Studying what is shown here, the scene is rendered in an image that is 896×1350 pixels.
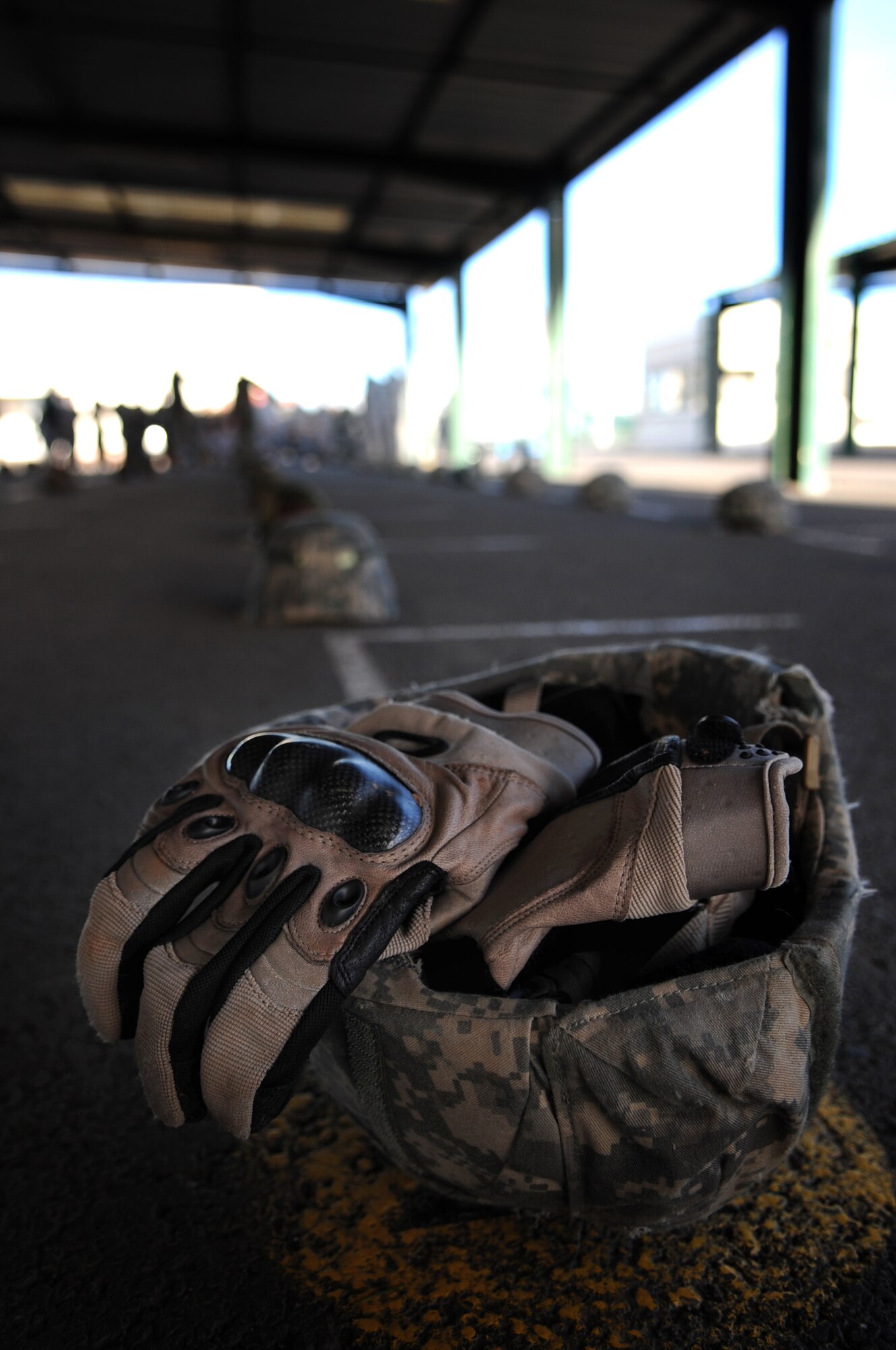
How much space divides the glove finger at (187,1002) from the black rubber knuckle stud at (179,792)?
22 centimetres

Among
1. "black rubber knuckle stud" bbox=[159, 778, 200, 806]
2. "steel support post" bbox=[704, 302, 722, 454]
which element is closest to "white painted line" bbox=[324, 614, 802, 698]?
"black rubber knuckle stud" bbox=[159, 778, 200, 806]

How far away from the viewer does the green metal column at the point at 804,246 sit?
33.6 feet

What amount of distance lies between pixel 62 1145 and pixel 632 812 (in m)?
0.88

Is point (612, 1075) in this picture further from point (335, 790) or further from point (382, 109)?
point (382, 109)

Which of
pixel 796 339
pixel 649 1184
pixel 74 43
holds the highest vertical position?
pixel 74 43

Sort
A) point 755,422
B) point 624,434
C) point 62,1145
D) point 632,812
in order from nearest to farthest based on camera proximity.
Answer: point 632,812 < point 62,1145 < point 755,422 < point 624,434

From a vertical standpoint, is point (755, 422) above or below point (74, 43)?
below

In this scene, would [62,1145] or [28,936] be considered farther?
[28,936]

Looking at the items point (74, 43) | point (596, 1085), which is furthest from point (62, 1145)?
point (74, 43)

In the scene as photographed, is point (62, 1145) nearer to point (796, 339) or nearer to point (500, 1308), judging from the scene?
point (500, 1308)

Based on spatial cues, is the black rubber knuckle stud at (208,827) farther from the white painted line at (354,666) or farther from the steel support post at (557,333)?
the steel support post at (557,333)

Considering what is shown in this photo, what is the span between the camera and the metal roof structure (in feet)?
39.8

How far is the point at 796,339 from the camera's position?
1112 cm

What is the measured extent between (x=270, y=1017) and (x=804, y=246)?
11.6 m
